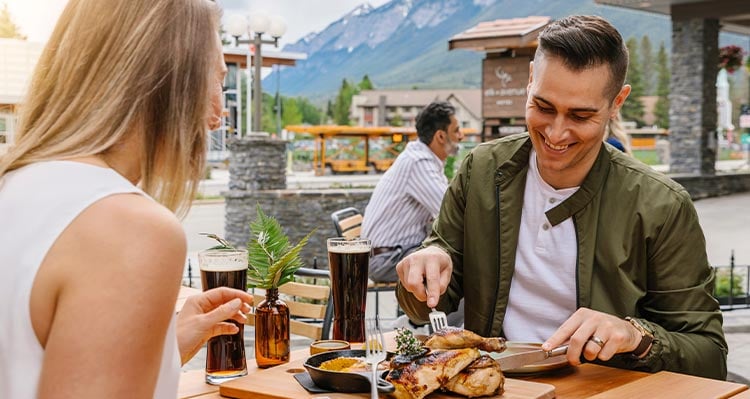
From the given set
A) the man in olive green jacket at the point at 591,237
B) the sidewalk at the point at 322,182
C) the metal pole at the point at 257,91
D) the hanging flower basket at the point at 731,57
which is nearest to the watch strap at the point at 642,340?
the man in olive green jacket at the point at 591,237

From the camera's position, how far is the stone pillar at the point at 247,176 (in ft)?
33.1

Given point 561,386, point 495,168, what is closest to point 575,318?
point 561,386

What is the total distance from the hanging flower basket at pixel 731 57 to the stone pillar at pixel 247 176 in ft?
31.4

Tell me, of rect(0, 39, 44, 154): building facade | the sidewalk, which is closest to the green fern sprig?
rect(0, 39, 44, 154): building facade

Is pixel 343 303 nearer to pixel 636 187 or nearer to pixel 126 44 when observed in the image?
pixel 636 187

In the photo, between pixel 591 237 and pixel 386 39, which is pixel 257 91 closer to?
pixel 591 237

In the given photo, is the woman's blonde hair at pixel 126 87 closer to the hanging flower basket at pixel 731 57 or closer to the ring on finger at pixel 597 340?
the ring on finger at pixel 597 340

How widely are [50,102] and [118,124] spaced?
109 mm

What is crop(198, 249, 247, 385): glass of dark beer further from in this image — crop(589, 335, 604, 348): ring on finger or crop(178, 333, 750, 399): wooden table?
crop(589, 335, 604, 348): ring on finger

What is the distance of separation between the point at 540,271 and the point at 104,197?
1.37 metres

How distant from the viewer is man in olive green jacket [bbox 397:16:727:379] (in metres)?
1.85

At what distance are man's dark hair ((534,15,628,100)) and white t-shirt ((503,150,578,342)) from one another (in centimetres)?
32

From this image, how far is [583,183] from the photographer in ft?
6.46

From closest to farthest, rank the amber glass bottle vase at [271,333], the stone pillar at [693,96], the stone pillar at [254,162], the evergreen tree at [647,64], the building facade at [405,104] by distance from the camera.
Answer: the amber glass bottle vase at [271,333] → the stone pillar at [254,162] → the stone pillar at [693,96] → the building facade at [405,104] → the evergreen tree at [647,64]
